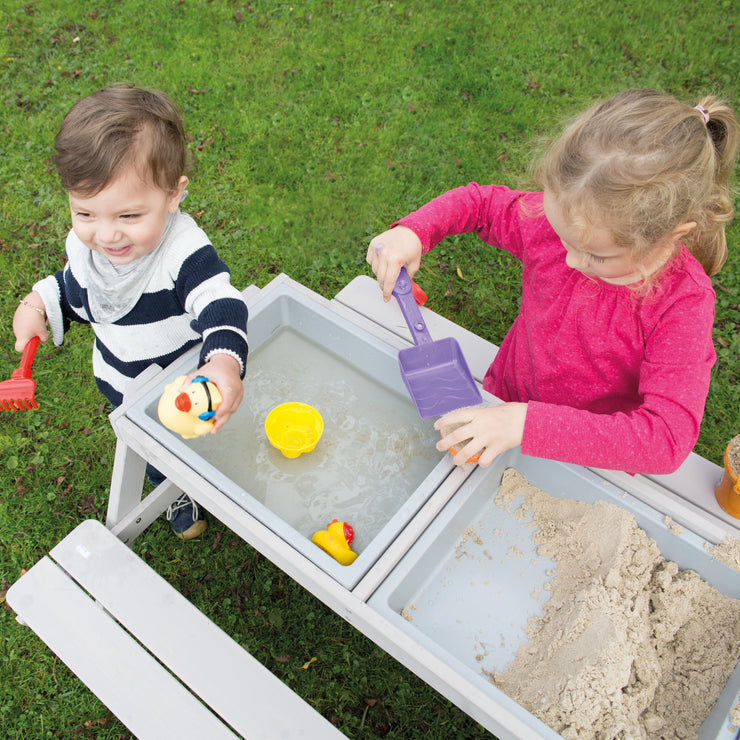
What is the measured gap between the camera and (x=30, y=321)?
1.61 meters

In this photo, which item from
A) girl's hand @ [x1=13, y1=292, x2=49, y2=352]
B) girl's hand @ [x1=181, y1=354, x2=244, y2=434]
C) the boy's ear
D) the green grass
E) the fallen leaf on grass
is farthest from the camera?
the green grass

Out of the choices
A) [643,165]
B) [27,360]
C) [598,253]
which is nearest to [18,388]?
[27,360]

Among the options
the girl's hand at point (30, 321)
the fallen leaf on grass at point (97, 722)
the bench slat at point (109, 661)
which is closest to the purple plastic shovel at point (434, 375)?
the bench slat at point (109, 661)

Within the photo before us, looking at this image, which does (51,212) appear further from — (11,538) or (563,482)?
(563,482)

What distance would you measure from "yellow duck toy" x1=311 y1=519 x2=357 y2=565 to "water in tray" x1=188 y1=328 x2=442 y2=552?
52 millimetres

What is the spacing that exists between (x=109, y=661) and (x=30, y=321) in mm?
850

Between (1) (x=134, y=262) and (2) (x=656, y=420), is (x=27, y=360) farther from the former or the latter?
(2) (x=656, y=420)

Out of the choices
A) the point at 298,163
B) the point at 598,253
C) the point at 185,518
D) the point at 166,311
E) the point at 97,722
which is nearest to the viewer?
the point at 598,253

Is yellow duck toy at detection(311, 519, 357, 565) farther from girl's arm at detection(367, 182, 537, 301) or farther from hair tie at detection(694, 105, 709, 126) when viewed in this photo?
hair tie at detection(694, 105, 709, 126)

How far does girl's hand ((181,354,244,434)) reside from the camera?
1228mm

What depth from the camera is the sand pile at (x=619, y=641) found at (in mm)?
1128

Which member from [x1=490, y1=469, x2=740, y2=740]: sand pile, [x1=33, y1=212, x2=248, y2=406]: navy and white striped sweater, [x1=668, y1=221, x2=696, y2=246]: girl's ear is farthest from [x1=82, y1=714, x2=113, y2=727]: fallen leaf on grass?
[x1=668, y1=221, x2=696, y2=246]: girl's ear

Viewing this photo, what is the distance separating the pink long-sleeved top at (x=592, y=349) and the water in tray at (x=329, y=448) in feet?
1.03

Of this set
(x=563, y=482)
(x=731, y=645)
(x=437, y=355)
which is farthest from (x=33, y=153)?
(x=731, y=645)
